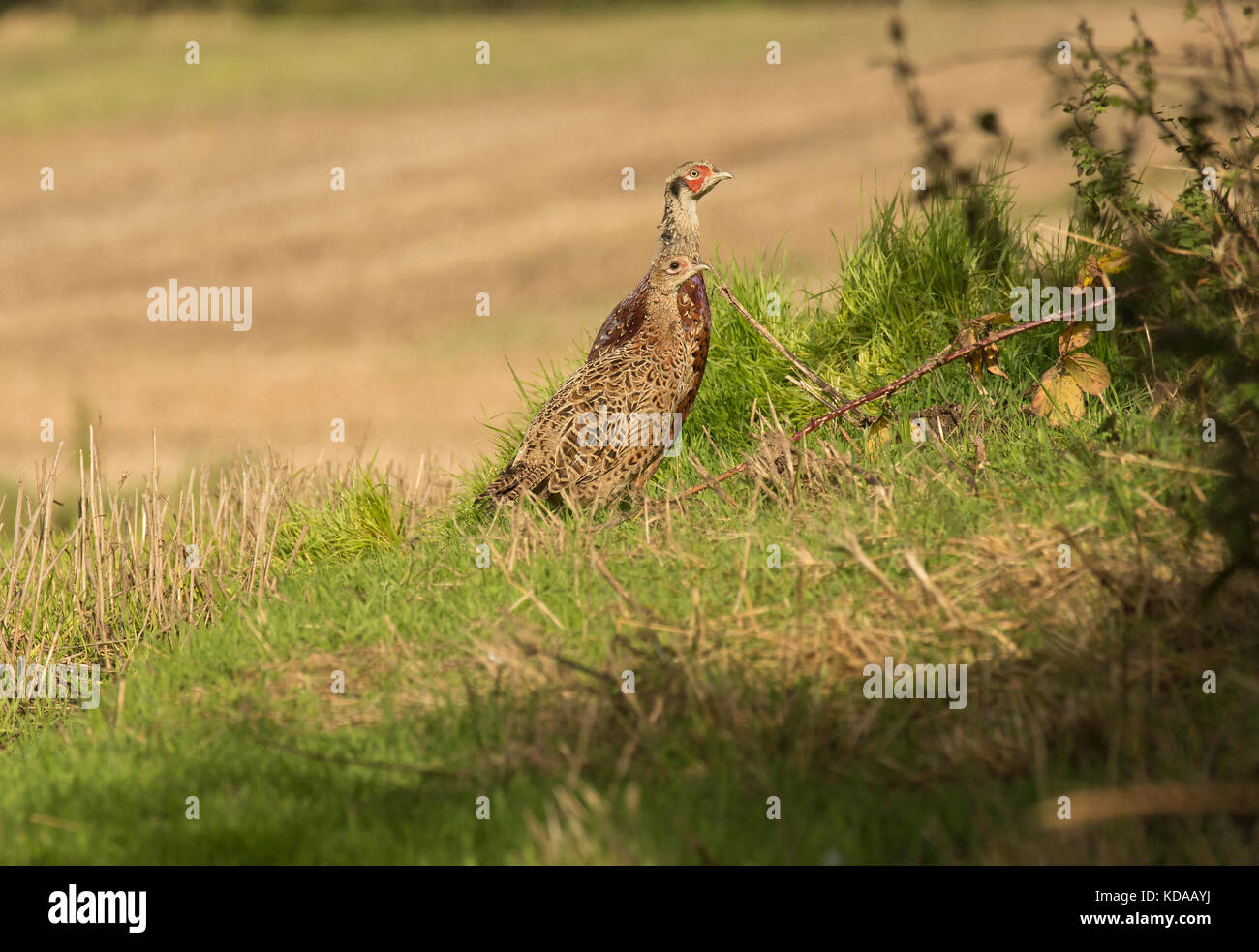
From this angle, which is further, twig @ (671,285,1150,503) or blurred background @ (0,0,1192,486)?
blurred background @ (0,0,1192,486)

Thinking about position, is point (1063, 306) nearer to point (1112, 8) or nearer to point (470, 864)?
point (470, 864)

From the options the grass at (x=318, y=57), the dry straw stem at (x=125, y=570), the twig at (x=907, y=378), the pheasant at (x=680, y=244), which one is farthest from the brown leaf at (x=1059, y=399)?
the grass at (x=318, y=57)

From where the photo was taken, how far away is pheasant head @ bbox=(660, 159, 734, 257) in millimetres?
6762

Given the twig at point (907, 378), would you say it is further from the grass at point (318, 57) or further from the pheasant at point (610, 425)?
the grass at point (318, 57)

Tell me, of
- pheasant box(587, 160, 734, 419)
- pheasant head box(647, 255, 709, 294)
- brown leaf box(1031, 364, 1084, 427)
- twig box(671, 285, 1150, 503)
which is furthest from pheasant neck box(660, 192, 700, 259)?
brown leaf box(1031, 364, 1084, 427)

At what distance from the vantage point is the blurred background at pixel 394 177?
74.4 ft

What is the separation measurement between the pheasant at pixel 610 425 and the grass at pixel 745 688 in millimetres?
313

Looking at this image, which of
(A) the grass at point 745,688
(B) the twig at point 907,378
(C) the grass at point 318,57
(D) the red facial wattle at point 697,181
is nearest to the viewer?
(A) the grass at point 745,688

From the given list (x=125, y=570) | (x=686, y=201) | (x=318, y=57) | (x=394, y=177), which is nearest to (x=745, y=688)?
(x=686, y=201)

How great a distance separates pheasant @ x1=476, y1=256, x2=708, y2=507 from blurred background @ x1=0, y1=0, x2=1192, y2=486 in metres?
1.70

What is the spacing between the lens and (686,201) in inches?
267

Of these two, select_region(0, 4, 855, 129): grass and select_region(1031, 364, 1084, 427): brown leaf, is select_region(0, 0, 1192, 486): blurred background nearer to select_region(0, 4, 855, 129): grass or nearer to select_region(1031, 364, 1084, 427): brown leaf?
select_region(0, 4, 855, 129): grass
